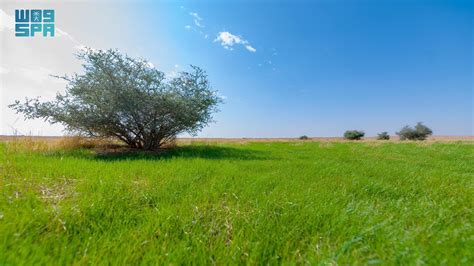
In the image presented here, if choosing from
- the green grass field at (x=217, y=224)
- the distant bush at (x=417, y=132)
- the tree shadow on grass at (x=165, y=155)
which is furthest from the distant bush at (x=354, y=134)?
the green grass field at (x=217, y=224)

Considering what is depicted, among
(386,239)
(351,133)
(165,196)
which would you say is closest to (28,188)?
(165,196)

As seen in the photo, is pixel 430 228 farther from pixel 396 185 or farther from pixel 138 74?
pixel 138 74

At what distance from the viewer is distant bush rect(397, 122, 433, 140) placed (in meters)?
50.1

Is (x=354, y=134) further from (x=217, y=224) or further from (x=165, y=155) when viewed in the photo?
(x=217, y=224)

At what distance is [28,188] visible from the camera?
3.11m

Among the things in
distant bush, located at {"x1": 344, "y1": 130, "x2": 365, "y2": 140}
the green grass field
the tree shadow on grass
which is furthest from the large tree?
distant bush, located at {"x1": 344, "y1": 130, "x2": 365, "y2": 140}

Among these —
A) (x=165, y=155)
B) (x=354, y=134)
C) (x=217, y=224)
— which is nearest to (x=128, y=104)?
(x=165, y=155)

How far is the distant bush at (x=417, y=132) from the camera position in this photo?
50094 mm

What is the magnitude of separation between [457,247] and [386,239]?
591 mm

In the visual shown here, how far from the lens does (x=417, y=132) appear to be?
166 feet

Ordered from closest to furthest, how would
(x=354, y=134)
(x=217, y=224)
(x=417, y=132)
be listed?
(x=217, y=224)
(x=417, y=132)
(x=354, y=134)

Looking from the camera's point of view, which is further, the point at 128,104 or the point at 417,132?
the point at 417,132

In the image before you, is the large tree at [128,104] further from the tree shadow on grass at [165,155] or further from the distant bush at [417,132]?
the distant bush at [417,132]

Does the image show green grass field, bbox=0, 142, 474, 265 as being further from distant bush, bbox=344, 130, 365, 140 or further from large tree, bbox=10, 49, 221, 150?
distant bush, bbox=344, 130, 365, 140
